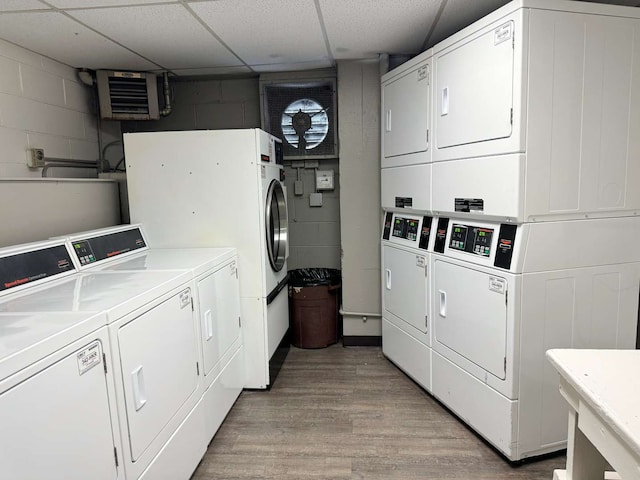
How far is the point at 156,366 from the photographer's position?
1.74 metres

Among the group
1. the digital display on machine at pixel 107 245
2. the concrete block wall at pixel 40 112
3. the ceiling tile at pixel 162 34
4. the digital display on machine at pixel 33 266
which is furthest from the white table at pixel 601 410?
the concrete block wall at pixel 40 112

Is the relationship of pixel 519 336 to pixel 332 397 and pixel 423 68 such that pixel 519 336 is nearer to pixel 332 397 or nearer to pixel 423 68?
pixel 332 397

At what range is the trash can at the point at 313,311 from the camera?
368 cm

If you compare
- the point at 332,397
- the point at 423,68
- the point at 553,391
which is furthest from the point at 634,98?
the point at 332,397

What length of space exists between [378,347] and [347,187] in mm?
1394

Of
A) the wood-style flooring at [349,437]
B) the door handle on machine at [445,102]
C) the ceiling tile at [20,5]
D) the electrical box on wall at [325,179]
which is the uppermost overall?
the ceiling tile at [20,5]

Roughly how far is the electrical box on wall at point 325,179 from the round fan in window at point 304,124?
244mm

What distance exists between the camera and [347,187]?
3596 millimetres

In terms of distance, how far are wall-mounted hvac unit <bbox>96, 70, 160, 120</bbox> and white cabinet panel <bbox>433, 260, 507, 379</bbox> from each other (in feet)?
8.85

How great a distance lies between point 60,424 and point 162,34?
2361 mm

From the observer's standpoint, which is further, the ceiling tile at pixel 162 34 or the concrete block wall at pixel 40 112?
the concrete block wall at pixel 40 112

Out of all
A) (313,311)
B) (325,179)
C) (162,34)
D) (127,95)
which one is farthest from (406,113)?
(127,95)

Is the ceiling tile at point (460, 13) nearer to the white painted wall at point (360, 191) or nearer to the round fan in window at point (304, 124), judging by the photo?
the white painted wall at point (360, 191)

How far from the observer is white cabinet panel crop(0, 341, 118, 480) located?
1.05 meters
